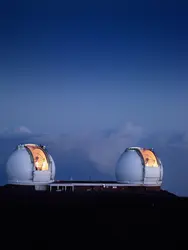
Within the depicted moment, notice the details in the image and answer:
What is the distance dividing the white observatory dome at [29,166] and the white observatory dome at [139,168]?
28.9ft

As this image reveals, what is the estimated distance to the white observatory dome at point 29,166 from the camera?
51812 mm

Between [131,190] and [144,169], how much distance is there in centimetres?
296

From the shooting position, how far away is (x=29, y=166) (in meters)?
51.8

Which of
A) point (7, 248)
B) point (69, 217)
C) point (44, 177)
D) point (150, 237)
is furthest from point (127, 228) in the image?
point (44, 177)

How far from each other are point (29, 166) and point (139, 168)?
1325 cm

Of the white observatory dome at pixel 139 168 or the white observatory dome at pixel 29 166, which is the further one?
the white observatory dome at pixel 139 168

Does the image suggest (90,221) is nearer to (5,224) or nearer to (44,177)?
(5,224)

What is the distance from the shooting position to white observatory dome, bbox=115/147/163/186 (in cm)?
5534

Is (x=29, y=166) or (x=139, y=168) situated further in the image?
(x=139, y=168)

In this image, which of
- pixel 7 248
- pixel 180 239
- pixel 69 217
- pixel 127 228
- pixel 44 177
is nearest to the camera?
pixel 7 248

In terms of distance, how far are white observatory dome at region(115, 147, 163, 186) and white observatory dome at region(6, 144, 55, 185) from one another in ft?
28.9

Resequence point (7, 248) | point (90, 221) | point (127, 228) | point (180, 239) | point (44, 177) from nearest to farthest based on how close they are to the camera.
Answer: point (7, 248) → point (180, 239) → point (127, 228) → point (90, 221) → point (44, 177)

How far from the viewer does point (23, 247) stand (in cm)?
1327

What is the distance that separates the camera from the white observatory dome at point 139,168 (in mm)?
55344
